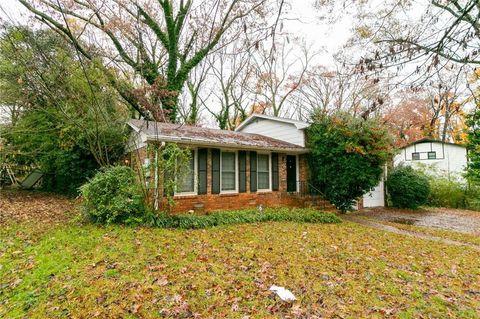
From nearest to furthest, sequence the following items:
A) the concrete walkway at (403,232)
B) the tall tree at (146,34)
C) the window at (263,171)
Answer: the concrete walkway at (403,232), the window at (263,171), the tall tree at (146,34)

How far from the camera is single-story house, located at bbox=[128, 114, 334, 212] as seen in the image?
362 inches

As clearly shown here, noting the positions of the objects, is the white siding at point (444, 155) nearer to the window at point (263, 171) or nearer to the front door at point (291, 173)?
the front door at point (291, 173)

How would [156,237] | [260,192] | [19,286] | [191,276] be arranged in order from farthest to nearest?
[260,192] < [156,237] < [191,276] < [19,286]

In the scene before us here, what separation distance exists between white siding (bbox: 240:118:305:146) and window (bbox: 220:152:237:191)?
11.9 feet

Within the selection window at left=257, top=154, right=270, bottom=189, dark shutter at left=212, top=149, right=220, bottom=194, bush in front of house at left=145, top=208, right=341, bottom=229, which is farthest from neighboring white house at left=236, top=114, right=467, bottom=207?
dark shutter at left=212, top=149, right=220, bottom=194

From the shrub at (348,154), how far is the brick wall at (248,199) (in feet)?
3.04

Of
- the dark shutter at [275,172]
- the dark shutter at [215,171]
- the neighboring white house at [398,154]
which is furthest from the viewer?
the neighboring white house at [398,154]

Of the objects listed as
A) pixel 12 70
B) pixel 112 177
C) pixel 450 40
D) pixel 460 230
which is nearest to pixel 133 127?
pixel 112 177

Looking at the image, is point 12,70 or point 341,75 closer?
point 341,75

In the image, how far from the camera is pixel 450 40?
3.16m

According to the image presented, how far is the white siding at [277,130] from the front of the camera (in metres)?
12.2

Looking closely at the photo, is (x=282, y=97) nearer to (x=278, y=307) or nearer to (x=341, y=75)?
(x=341, y=75)

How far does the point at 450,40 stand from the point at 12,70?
12.9 metres

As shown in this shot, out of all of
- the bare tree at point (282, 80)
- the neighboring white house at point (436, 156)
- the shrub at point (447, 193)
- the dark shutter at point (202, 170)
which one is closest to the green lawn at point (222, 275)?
the dark shutter at point (202, 170)
